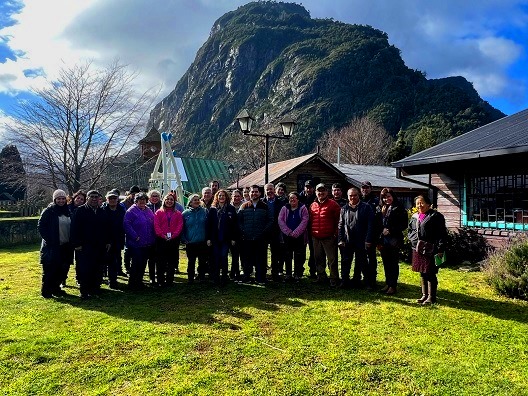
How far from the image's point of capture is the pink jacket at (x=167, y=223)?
22.7 ft

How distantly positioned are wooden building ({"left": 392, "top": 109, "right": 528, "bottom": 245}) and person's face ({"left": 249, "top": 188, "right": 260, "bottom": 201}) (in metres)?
4.61

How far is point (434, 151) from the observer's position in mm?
9617

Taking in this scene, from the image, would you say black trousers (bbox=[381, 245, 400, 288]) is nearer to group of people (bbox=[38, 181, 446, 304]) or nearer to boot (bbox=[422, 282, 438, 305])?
group of people (bbox=[38, 181, 446, 304])

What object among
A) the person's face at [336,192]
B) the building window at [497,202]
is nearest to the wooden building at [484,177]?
the building window at [497,202]

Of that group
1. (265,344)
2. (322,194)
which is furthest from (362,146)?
(265,344)

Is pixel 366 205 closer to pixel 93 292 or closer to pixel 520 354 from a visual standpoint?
pixel 520 354

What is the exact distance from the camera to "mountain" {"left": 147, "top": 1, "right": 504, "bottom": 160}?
187 ft

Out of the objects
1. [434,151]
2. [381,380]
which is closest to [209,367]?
[381,380]

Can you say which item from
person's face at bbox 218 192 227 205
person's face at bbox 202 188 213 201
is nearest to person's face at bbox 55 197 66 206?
person's face at bbox 202 188 213 201

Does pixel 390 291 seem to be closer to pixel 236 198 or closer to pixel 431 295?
pixel 431 295

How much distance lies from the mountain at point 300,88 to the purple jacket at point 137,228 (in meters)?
17.0

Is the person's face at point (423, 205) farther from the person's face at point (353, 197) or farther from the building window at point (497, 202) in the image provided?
the building window at point (497, 202)

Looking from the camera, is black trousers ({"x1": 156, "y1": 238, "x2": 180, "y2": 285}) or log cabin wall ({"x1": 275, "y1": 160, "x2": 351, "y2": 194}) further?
log cabin wall ({"x1": 275, "y1": 160, "x2": 351, "y2": 194})

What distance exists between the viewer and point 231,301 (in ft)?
19.6
